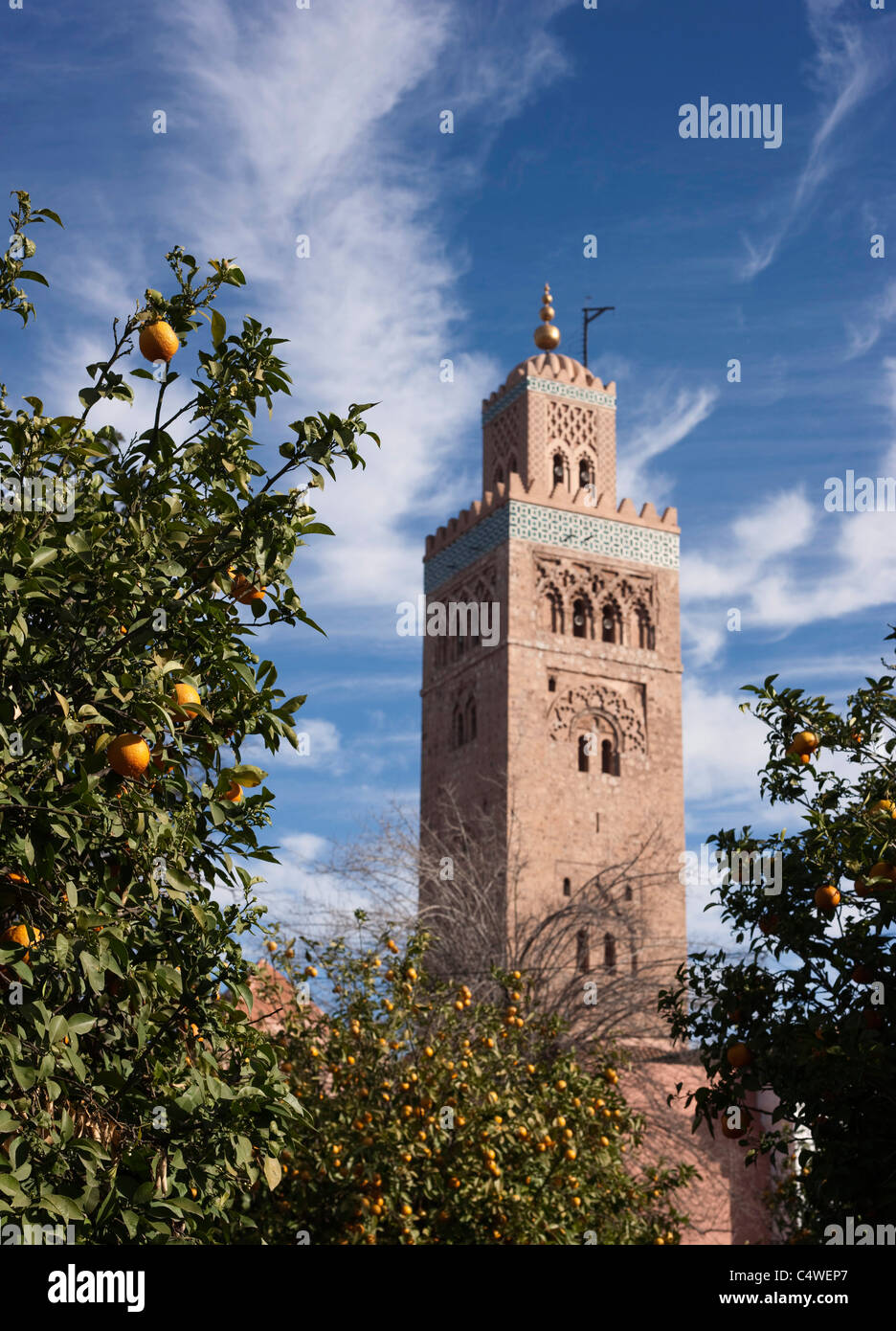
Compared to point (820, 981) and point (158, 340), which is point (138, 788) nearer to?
point (158, 340)

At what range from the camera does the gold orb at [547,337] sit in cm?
3400

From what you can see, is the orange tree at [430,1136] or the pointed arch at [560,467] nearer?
the orange tree at [430,1136]

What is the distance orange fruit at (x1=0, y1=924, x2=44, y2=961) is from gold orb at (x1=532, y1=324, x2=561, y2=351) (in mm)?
31766

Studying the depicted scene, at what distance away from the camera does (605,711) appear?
31.8m

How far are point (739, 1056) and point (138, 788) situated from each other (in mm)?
3385

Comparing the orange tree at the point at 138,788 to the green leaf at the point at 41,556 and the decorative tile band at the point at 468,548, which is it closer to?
the green leaf at the point at 41,556

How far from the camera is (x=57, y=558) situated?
3.57m

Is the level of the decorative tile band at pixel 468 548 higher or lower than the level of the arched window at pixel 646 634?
higher

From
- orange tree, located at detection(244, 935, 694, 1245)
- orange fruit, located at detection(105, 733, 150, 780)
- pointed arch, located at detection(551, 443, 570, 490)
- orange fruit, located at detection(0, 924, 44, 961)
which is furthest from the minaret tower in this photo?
orange fruit, located at detection(105, 733, 150, 780)

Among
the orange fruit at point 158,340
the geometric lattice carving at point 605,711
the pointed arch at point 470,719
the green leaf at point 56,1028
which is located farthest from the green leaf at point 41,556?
the pointed arch at point 470,719

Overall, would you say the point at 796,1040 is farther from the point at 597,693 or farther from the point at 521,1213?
the point at 597,693

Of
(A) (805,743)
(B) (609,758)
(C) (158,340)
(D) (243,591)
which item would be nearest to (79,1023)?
(D) (243,591)

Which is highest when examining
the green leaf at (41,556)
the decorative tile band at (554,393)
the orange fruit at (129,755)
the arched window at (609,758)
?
the decorative tile band at (554,393)

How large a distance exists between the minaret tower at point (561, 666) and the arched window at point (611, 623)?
0.04 m
